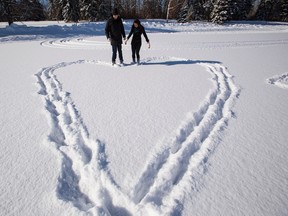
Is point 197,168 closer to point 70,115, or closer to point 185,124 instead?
point 185,124

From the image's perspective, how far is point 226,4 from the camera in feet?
105

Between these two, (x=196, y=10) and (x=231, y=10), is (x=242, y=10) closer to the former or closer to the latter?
(x=231, y=10)

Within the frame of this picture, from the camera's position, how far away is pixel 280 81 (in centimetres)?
521

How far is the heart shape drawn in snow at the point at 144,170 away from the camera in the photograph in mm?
1983

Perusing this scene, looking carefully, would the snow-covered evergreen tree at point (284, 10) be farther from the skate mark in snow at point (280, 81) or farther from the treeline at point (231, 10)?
the skate mark in snow at point (280, 81)

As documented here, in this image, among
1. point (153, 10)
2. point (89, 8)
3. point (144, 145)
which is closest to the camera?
point (144, 145)

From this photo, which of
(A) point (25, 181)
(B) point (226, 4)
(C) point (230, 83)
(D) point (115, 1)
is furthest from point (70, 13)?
(A) point (25, 181)

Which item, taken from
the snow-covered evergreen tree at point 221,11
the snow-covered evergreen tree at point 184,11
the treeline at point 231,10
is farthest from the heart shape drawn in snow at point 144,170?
the snow-covered evergreen tree at point 184,11

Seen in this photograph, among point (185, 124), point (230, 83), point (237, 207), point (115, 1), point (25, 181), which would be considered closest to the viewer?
point (237, 207)

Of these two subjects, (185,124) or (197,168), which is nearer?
(197,168)

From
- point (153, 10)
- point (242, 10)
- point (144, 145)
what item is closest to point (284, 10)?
point (242, 10)

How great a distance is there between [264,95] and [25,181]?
4452 millimetres

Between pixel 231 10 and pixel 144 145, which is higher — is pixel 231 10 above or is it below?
below

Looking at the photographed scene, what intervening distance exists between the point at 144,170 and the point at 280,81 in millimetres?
4561
